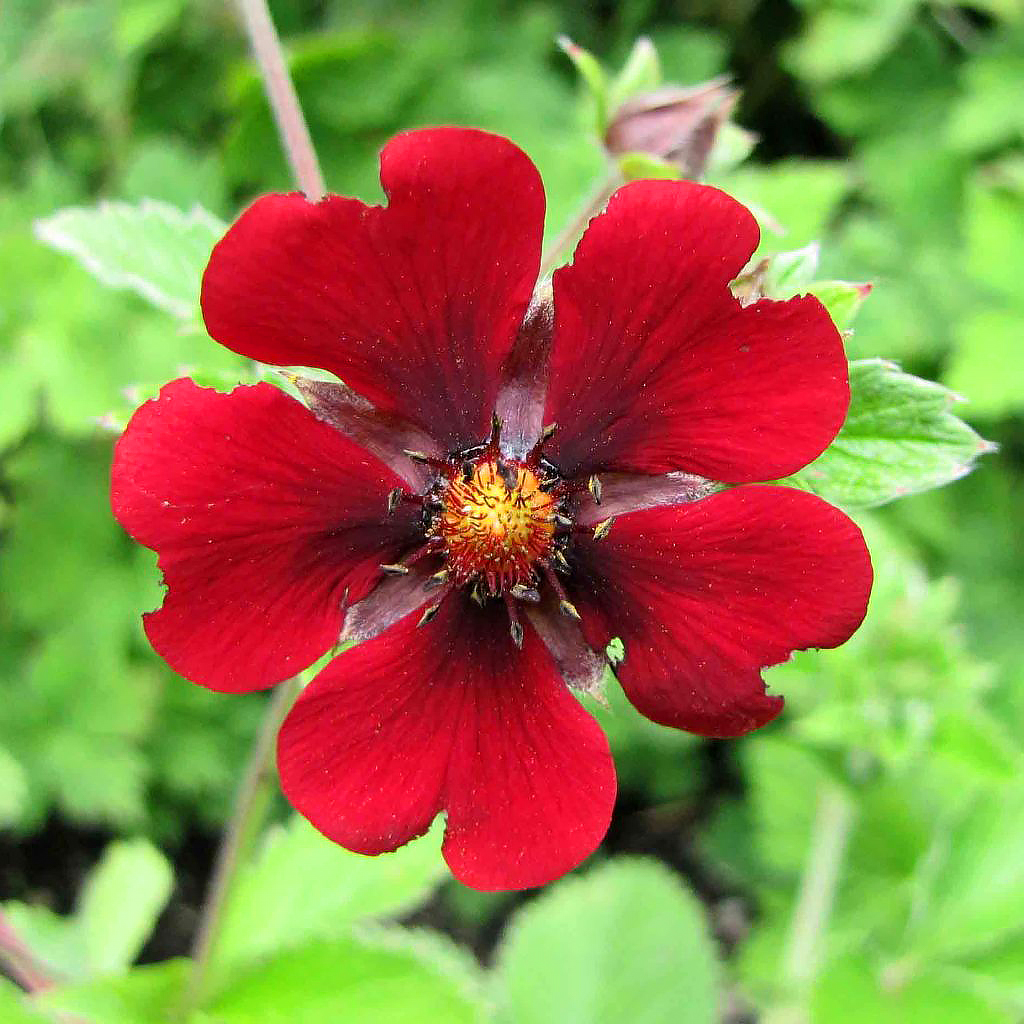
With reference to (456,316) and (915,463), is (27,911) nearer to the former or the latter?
(456,316)

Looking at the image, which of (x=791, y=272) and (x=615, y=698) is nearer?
(x=791, y=272)

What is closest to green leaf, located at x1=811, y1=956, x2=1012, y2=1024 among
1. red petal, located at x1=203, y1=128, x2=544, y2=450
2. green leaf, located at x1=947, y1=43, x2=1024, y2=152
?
red petal, located at x1=203, y1=128, x2=544, y2=450

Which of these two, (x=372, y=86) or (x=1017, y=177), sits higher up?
(x=372, y=86)

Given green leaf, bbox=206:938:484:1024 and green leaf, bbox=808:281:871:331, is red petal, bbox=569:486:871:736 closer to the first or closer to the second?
green leaf, bbox=808:281:871:331

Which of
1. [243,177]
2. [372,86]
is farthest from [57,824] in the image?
[372,86]

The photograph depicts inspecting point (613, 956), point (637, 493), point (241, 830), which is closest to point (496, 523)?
point (637, 493)

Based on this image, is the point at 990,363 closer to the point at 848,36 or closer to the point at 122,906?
the point at 848,36
